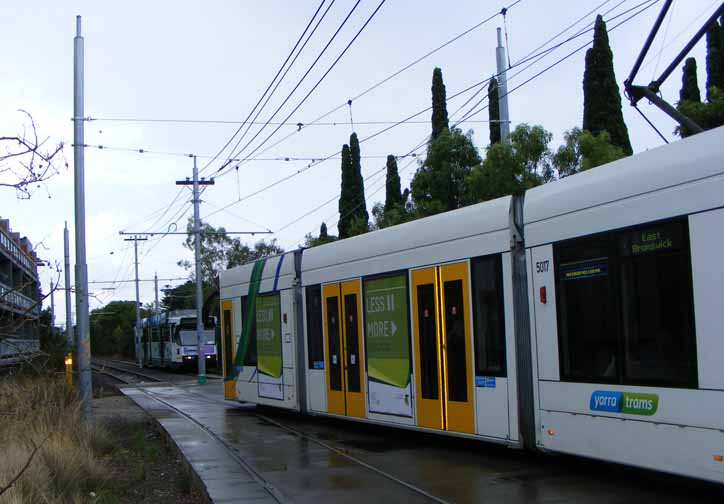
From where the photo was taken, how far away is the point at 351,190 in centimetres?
4450

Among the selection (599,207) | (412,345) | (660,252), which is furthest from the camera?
(412,345)

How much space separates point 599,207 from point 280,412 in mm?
11286

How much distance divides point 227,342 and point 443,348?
30.9 feet

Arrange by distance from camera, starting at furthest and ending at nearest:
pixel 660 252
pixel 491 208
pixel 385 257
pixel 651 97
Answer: pixel 385 257
pixel 491 208
pixel 651 97
pixel 660 252

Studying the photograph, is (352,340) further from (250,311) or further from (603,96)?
(603,96)

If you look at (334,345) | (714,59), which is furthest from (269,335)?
(714,59)

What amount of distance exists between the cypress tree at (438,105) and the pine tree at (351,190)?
11.6 meters

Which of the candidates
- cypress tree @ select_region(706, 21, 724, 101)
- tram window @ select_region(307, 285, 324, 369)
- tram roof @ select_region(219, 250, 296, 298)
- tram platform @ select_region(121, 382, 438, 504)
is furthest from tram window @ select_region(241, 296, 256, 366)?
cypress tree @ select_region(706, 21, 724, 101)

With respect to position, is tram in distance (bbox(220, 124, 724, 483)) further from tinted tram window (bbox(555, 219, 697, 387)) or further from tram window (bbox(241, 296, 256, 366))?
tram window (bbox(241, 296, 256, 366))

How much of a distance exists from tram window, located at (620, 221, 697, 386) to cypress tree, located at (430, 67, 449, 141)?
23528mm

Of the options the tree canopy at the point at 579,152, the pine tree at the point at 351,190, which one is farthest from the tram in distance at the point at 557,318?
the pine tree at the point at 351,190

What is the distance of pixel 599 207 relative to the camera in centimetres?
837

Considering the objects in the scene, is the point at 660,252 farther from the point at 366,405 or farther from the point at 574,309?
the point at 366,405

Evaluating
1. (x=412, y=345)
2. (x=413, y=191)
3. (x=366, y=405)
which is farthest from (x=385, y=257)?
(x=413, y=191)
